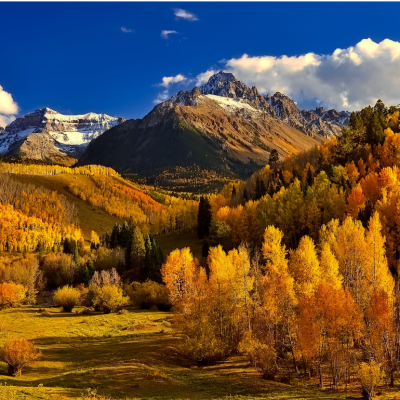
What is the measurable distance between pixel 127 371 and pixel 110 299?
4662cm

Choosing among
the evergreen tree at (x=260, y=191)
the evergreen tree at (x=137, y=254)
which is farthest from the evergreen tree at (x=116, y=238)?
the evergreen tree at (x=260, y=191)

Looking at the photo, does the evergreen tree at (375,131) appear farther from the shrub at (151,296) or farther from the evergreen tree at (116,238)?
the evergreen tree at (116,238)

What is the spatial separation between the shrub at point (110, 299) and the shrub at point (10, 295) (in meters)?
26.8

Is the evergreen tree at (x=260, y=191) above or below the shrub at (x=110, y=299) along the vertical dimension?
above

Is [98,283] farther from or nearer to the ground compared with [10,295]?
farther from the ground

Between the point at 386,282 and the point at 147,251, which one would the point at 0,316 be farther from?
the point at 386,282

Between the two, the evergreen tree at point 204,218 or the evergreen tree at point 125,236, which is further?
the evergreen tree at point 125,236

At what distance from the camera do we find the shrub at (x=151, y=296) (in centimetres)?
8638

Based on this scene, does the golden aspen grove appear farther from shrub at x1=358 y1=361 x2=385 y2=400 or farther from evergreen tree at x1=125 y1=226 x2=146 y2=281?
evergreen tree at x1=125 y1=226 x2=146 y2=281

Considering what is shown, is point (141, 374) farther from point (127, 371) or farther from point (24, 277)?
point (24, 277)

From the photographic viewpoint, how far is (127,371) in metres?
39.4

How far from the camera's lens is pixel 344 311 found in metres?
36.5

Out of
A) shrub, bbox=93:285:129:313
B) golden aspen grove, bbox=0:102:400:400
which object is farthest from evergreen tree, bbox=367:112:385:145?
shrub, bbox=93:285:129:313

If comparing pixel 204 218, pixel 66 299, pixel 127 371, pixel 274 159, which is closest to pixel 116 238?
pixel 204 218
